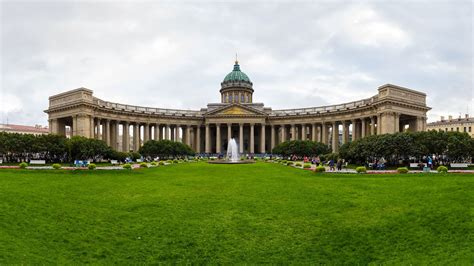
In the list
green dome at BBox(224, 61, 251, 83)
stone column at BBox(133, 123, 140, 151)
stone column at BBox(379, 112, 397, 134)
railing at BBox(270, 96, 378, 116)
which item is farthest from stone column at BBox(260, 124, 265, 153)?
stone column at BBox(379, 112, 397, 134)

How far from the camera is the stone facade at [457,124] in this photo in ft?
320

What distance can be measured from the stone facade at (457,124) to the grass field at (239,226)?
329 feet

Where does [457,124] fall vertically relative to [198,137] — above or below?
above

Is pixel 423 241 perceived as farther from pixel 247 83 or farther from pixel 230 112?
pixel 247 83

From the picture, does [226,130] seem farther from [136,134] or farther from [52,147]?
[52,147]

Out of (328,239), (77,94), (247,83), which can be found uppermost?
(247,83)

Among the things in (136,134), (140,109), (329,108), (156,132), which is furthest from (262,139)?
(136,134)

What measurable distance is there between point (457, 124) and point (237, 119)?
74322 millimetres

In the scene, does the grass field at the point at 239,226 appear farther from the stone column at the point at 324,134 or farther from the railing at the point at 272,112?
the stone column at the point at 324,134

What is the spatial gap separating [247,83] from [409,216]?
93907 mm

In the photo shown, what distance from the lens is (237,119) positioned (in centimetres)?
8712

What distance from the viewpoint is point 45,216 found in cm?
1285

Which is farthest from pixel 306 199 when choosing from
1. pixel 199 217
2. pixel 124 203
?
pixel 124 203

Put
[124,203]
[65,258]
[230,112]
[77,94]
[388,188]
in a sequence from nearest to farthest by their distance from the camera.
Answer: [65,258] → [124,203] → [388,188] → [77,94] → [230,112]
